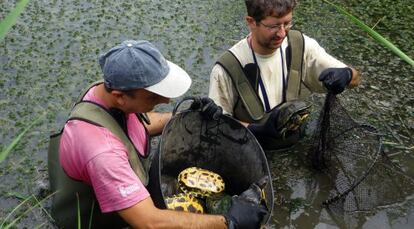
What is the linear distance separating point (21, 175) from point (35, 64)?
1.50 metres

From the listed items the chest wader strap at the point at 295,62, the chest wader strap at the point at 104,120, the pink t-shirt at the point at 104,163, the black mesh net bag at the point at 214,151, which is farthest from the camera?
the chest wader strap at the point at 295,62

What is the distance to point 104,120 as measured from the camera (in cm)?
246

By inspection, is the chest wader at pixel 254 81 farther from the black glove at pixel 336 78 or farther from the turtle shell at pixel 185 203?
the turtle shell at pixel 185 203

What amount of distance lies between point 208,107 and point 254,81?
487 millimetres

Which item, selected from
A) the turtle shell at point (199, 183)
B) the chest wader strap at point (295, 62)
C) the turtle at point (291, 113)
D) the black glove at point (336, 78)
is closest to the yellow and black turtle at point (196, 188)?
the turtle shell at point (199, 183)

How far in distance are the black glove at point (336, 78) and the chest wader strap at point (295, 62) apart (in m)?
0.23

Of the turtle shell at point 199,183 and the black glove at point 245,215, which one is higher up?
the black glove at point 245,215

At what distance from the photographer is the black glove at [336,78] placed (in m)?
3.06

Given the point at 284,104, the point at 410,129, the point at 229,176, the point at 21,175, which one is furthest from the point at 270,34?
the point at 21,175

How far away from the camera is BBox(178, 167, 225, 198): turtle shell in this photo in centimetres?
305

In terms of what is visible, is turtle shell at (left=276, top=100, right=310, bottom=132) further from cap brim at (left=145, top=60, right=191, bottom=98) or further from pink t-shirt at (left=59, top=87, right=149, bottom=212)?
pink t-shirt at (left=59, top=87, right=149, bottom=212)

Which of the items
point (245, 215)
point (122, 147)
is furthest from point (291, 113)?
point (122, 147)

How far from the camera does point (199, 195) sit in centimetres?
306

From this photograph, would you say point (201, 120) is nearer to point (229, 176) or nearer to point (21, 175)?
point (229, 176)
